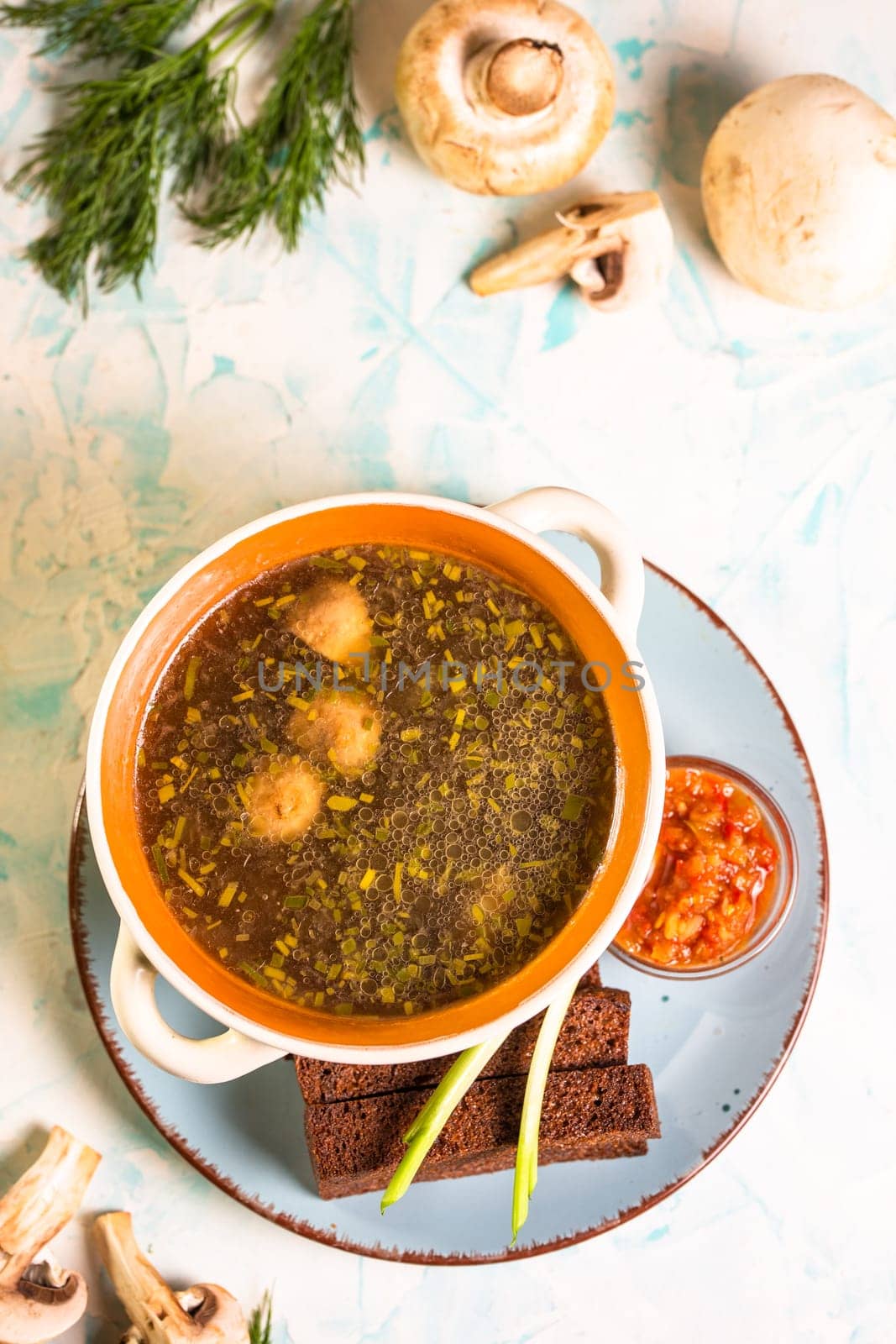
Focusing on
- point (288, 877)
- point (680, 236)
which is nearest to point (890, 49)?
point (680, 236)

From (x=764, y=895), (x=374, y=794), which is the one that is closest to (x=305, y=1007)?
(x=374, y=794)

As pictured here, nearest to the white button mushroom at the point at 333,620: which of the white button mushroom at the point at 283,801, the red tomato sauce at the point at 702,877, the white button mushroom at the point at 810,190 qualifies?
the white button mushroom at the point at 283,801

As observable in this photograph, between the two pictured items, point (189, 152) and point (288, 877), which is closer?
point (288, 877)

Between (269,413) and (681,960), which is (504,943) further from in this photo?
(269,413)

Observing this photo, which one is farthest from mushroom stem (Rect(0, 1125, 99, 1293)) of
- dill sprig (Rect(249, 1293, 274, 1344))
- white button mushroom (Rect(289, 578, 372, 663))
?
white button mushroom (Rect(289, 578, 372, 663))

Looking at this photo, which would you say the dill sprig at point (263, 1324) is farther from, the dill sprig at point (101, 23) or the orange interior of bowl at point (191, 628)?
the dill sprig at point (101, 23)

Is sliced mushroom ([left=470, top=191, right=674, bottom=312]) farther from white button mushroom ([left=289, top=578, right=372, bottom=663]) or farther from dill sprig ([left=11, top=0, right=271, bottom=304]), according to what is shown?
white button mushroom ([left=289, top=578, right=372, bottom=663])
